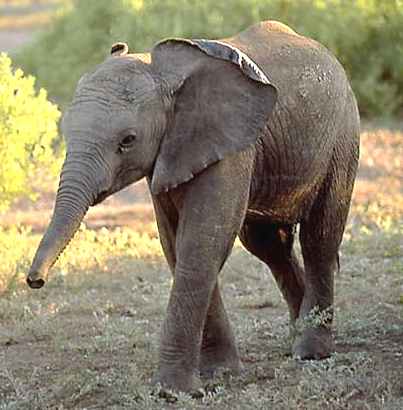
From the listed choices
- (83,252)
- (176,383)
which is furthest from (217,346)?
(83,252)

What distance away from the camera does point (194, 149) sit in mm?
5191

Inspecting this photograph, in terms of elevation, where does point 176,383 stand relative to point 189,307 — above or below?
below

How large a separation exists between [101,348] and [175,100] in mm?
1758

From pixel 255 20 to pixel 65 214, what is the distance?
39.4 ft

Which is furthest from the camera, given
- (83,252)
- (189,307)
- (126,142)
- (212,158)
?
(83,252)

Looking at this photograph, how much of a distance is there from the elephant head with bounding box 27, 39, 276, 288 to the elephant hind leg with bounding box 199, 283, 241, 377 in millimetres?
810

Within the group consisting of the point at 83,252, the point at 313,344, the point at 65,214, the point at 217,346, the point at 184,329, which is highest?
the point at 65,214

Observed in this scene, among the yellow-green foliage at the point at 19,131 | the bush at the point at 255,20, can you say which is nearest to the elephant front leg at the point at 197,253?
the yellow-green foliage at the point at 19,131

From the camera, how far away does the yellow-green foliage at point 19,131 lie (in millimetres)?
8250

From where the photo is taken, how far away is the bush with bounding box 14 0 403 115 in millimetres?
16391

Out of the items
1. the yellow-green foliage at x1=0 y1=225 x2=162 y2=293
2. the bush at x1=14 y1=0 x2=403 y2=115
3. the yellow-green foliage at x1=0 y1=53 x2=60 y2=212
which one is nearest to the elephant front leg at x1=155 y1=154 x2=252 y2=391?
the yellow-green foliage at x1=0 y1=225 x2=162 y2=293

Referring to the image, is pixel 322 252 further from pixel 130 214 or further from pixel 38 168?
pixel 130 214

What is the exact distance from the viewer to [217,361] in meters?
5.79

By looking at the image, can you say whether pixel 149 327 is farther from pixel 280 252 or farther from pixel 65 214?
pixel 65 214
